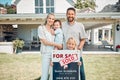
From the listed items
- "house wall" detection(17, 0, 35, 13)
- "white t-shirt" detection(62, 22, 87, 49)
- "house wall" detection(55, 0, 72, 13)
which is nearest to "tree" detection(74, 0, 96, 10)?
"house wall" detection(55, 0, 72, 13)

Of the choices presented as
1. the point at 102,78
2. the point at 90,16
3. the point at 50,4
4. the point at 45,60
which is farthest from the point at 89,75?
the point at 50,4

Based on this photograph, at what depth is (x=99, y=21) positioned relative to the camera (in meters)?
18.1

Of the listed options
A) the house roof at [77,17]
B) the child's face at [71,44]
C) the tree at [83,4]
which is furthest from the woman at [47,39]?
the tree at [83,4]

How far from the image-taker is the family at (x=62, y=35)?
5363mm

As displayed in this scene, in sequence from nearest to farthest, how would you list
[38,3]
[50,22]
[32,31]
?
[50,22] < [32,31] < [38,3]

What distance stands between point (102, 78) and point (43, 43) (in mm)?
3712

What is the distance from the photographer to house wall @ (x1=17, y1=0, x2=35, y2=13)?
24487mm

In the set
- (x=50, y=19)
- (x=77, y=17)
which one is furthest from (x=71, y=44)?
(x=77, y=17)

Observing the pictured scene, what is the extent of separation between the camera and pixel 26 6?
2475 cm

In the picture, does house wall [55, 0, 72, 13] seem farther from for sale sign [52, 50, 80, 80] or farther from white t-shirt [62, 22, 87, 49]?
for sale sign [52, 50, 80, 80]

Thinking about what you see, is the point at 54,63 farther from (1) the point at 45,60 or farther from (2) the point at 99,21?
(2) the point at 99,21

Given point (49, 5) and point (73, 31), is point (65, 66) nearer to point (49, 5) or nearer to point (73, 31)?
point (73, 31)

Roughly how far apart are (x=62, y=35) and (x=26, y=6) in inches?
786

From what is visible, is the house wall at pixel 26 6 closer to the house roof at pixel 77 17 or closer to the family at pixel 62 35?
the house roof at pixel 77 17
